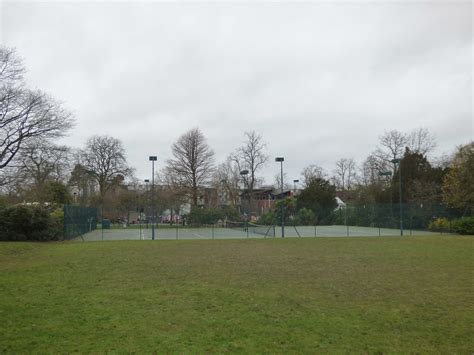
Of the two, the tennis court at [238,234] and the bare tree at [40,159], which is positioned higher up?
the bare tree at [40,159]

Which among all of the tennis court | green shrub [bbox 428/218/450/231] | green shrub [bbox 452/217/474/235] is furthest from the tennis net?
green shrub [bbox 452/217/474/235]

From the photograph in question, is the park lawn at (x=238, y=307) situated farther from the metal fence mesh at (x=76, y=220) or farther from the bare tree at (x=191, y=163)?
the bare tree at (x=191, y=163)

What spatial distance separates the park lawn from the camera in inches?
225

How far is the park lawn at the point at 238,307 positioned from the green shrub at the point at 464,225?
2072 centimetres

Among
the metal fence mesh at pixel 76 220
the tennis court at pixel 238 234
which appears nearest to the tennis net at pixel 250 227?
the tennis court at pixel 238 234

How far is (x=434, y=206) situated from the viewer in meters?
36.7

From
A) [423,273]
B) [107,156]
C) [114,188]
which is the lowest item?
[423,273]

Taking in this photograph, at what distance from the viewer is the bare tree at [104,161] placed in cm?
5356

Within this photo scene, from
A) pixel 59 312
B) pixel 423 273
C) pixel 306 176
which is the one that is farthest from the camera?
pixel 306 176

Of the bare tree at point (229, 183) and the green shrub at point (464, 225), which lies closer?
the green shrub at point (464, 225)

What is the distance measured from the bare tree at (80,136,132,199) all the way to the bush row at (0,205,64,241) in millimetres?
28287

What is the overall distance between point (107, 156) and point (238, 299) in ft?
160

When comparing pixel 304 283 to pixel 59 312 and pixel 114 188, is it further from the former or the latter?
pixel 114 188

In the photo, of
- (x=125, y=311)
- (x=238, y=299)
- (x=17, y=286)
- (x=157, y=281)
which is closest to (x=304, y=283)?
(x=238, y=299)
